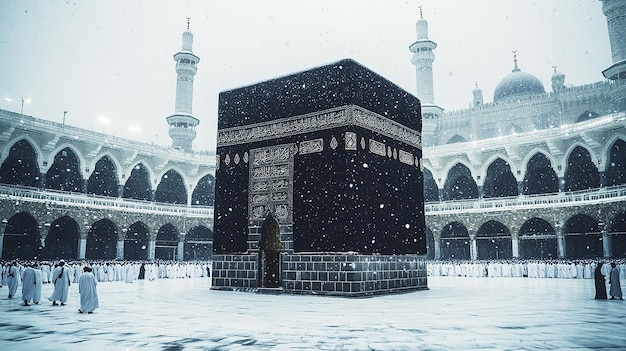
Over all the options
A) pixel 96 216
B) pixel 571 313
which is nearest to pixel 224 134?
pixel 571 313

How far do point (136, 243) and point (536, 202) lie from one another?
20.4 meters

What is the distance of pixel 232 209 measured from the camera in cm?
1169

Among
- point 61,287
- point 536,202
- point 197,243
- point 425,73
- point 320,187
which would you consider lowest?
point 61,287

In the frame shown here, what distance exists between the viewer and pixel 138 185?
26.3 m

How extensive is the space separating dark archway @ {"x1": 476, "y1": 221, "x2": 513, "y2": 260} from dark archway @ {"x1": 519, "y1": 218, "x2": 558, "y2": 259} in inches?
28.2

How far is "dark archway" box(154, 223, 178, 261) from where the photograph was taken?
26.0 meters

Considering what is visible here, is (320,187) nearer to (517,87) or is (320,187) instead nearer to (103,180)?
(103,180)

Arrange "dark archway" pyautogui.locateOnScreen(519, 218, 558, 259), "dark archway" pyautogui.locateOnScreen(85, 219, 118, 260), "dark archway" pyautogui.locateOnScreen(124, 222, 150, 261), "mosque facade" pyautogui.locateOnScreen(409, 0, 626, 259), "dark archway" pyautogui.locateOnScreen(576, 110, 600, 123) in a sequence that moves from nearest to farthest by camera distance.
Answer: "mosque facade" pyautogui.locateOnScreen(409, 0, 626, 259) → "dark archway" pyautogui.locateOnScreen(519, 218, 558, 259) → "dark archway" pyautogui.locateOnScreen(85, 219, 118, 260) → "dark archway" pyautogui.locateOnScreen(124, 222, 150, 261) → "dark archway" pyautogui.locateOnScreen(576, 110, 600, 123)

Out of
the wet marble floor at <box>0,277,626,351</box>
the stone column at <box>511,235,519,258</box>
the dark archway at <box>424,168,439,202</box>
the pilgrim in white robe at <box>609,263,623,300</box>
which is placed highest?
the dark archway at <box>424,168,439,202</box>

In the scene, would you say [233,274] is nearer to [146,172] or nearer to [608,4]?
[146,172]

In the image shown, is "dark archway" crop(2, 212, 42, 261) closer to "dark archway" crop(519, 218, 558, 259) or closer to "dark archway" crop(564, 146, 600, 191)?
"dark archway" crop(519, 218, 558, 259)

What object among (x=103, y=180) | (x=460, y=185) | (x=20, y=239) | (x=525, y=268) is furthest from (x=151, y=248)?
(x=460, y=185)

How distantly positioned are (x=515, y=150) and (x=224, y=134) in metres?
15.7

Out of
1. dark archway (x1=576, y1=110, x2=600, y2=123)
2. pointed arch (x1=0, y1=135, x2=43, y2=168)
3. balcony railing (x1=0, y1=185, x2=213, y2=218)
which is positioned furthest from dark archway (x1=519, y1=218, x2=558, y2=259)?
pointed arch (x1=0, y1=135, x2=43, y2=168)
